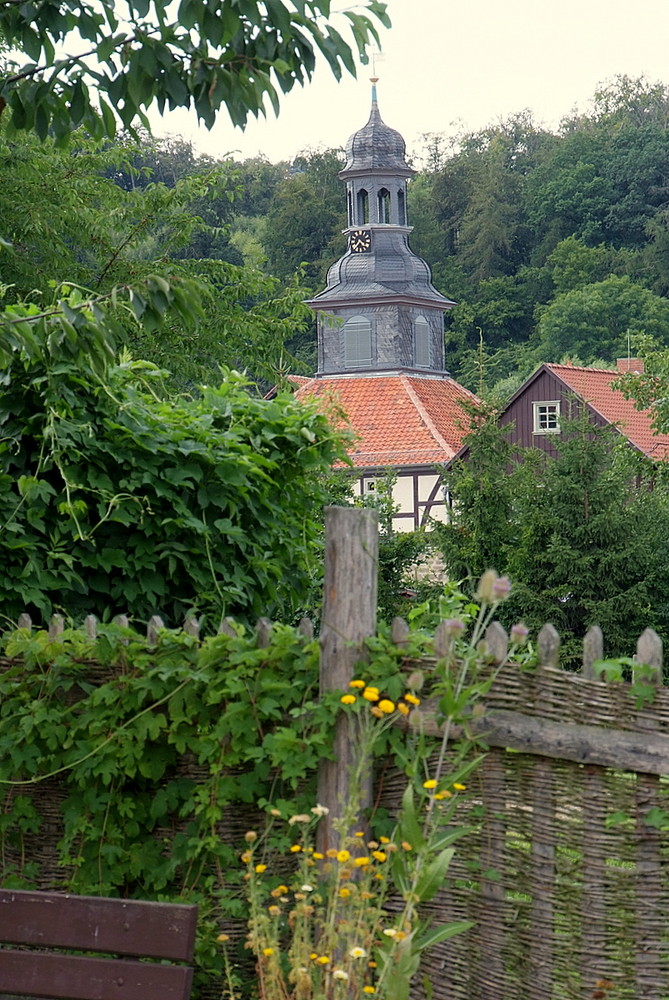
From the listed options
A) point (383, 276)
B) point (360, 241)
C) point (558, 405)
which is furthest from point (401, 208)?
point (558, 405)

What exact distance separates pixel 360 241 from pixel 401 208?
2.41 metres

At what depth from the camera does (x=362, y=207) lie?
57656 mm

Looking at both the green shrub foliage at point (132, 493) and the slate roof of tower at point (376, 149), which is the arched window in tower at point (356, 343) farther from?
the green shrub foliage at point (132, 493)

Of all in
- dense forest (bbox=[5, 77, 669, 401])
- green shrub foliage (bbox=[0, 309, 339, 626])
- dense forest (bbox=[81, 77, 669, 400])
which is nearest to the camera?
green shrub foliage (bbox=[0, 309, 339, 626])

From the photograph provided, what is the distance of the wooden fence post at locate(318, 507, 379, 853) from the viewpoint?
4.54 m

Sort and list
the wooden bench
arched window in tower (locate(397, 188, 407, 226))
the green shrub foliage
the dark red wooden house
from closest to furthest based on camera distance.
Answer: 1. the wooden bench
2. the green shrub foliage
3. the dark red wooden house
4. arched window in tower (locate(397, 188, 407, 226))

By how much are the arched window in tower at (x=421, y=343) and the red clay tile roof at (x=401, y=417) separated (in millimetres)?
1721

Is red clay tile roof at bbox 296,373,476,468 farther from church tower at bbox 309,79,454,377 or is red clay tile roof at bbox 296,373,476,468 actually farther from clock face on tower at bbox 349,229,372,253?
clock face on tower at bbox 349,229,372,253

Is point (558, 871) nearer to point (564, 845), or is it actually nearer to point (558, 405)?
point (564, 845)

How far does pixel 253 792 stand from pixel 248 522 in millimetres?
1841

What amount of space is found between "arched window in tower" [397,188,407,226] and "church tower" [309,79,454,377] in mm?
41

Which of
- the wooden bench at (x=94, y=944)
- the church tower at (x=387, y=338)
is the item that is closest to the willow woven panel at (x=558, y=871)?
the wooden bench at (x=94, y=944)

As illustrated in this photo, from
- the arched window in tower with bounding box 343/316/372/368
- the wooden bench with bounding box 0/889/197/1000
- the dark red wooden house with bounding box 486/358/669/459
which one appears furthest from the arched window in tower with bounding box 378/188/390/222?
the wooden bench with bounding box 0/889/197/1000

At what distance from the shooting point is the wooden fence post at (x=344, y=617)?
4.54 m
